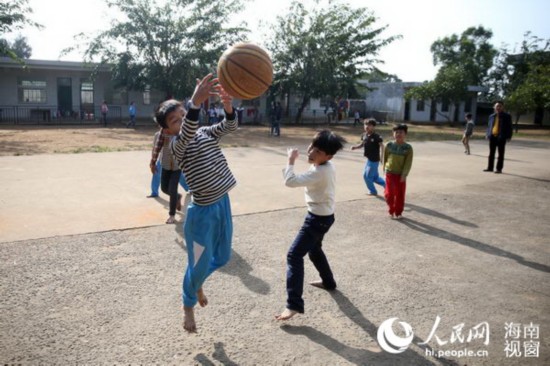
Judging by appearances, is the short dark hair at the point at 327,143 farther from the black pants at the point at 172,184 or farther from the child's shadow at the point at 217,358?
the black pants at the point at 172,184

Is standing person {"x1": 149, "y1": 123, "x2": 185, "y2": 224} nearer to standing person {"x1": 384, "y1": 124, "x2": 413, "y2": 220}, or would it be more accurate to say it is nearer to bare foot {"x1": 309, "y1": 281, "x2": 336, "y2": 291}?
bare foot {"x1": 309, "y1": 281, "x2": 336, "y2": 291}

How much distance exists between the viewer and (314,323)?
12.0ft

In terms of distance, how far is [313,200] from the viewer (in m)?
3.86

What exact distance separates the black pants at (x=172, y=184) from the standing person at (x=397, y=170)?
10.7 feet

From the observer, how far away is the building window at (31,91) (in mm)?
27172

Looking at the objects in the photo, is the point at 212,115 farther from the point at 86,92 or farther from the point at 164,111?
the point at 164,111

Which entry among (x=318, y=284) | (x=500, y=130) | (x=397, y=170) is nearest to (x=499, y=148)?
(x=500, y=130)

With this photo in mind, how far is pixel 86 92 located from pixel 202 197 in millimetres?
28775

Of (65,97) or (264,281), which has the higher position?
(65,97)

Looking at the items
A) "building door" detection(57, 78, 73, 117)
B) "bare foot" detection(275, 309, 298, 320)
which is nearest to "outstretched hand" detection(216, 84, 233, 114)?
"bare foot" detection(275, 309, 298, 320)

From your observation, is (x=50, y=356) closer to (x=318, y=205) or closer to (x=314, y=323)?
(x=314, y=323)

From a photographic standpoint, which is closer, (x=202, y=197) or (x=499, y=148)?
(x=202, y=197)

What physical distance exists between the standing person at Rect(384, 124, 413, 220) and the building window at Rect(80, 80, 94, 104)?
Result: 26.4 meters

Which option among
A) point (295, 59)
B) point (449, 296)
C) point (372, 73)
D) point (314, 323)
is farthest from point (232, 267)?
point (372, 73)
